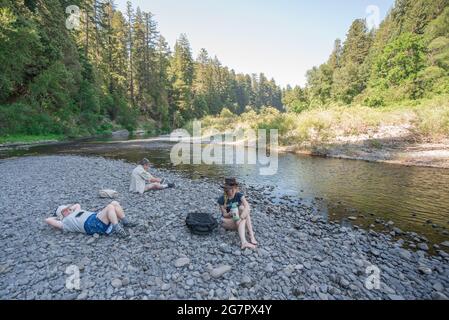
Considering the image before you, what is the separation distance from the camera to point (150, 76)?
5944cm

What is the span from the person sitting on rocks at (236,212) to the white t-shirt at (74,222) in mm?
3222

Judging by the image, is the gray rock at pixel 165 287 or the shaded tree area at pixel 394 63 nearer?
the gray rock at pixel 165 287

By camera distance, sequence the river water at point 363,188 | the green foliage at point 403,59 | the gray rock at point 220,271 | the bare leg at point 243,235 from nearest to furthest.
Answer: the gray rock at point 220,271, the bare leg at point 243,235, the river water at point 363,188, the green foliage at point 403,59

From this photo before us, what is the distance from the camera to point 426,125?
2120 cm

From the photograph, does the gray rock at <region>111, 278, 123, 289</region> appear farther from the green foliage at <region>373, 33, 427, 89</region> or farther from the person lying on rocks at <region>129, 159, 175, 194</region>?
the green foliage at <region>373, 33, 427, 89</region>

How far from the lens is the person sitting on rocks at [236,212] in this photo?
5.31m

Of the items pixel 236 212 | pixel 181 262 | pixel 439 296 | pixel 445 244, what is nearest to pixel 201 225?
pixel 236 212

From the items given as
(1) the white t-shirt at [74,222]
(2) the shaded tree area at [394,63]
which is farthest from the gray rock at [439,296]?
(2) the shaded tree area at [394,63]

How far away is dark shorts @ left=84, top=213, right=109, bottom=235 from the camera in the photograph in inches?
210

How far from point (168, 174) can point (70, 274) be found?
958 cm

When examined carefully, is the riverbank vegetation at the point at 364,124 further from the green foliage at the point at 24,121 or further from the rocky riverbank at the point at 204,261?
the green foliage at the point at 24,121

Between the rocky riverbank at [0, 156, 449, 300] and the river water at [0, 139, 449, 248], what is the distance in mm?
1707

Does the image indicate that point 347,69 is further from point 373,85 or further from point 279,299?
point 279,299

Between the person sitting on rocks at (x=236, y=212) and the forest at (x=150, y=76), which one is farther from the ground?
the forest at (x=150, y=76)
